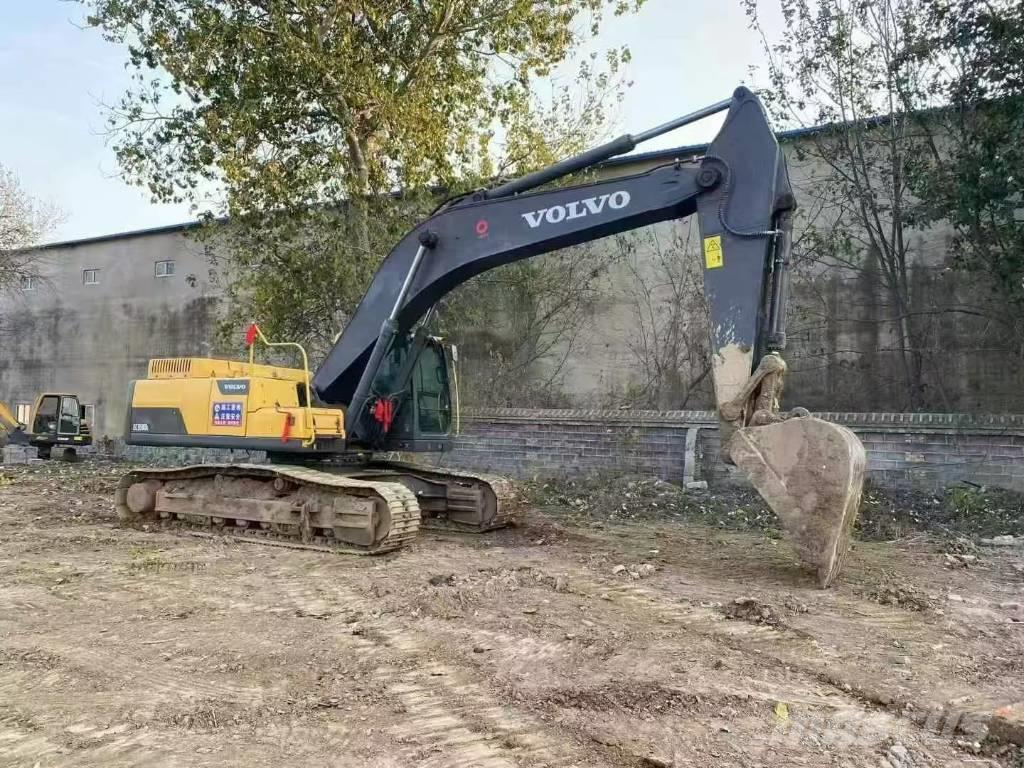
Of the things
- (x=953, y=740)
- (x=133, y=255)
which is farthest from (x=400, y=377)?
(x=133, y=255)

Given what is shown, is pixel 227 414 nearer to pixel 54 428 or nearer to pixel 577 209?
pixel 577 209

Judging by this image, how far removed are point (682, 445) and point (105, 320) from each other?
17.5 metres

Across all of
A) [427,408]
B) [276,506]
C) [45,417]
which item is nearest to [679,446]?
[427,408]

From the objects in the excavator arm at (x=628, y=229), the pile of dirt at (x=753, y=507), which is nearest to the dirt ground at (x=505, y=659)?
the pile of dirt at (x=753, y=507)

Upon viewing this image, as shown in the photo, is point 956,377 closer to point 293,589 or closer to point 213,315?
point 293,589

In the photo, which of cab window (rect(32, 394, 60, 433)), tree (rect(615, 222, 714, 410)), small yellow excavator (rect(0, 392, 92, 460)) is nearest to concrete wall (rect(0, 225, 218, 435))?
small yellow excavator (rect(0, 392, 92, 460))

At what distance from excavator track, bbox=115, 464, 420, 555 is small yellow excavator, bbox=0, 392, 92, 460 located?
11866 millimetres

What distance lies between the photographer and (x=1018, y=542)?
24.4 feet

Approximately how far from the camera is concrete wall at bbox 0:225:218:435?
67.8ft

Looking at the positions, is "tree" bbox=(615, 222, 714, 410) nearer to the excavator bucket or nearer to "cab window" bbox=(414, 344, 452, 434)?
"cab window" bbox=(414, 344, 452, 434)

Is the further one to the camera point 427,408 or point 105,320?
point 105,320

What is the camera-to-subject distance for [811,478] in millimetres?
5281

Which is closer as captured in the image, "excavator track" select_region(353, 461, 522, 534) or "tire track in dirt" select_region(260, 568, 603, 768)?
"tire track in dirt" select_region(260, 568, 603, 768)

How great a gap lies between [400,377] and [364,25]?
7.40 meters
